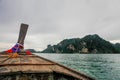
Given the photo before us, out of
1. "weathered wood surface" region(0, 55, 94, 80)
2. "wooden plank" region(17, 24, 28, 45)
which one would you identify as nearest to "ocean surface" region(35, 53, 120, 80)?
"wooden plank" region(17, 24, 28, 45)

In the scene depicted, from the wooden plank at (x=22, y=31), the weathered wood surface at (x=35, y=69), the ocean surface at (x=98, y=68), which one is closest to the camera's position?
the weathered wood surface at (x=35, y=69)

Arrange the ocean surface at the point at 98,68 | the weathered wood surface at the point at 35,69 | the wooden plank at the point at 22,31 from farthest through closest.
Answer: the ocean surface at the point at 98,68, the wooden plank at the point at 22,31, the weathered wood surface at the point at 35,69

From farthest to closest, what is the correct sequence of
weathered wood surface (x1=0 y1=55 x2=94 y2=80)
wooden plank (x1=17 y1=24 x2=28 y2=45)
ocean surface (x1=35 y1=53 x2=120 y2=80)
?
ocean surface (x1=35 y1=53 x2=120 y2=80) < wooden plank (x1=17 y1=24 x2=28 y2=45) < weathered wood surface (x1=0 y1=55 x2=94 y2=80)

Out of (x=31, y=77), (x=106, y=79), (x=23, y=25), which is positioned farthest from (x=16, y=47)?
(x=106, y=79)

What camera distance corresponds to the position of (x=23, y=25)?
13906 mm

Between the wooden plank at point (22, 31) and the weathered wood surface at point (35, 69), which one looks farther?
the wooden plank at point (22, 31)

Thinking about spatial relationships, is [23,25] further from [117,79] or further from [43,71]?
[117,79]

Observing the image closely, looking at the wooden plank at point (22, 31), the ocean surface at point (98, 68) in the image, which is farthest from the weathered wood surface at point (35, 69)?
the ocean surface at point (98, 68)

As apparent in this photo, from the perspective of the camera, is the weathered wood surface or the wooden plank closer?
the weathered wood surface

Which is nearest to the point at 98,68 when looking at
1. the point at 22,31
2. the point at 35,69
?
the point at 22,31

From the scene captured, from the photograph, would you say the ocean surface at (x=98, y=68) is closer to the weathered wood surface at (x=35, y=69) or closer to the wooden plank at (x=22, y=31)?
the wooden plank at (x=22, y=31)

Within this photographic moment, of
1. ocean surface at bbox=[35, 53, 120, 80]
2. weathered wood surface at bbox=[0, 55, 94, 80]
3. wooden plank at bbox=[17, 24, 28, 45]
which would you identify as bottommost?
ocean surface at bbox=[35, 53, 120, 80]

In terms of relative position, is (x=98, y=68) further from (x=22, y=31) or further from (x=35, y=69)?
(x=35, y=69)

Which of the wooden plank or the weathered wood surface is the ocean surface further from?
the weathered wood surface
